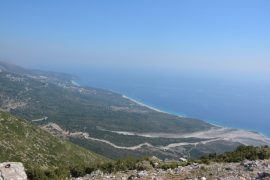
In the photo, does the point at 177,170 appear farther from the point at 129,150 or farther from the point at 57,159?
the point at 129,150

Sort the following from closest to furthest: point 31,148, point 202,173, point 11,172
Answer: point 11,172 → point 202,173 → point 31,148

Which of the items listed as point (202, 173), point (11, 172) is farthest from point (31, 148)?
point (202, 173)

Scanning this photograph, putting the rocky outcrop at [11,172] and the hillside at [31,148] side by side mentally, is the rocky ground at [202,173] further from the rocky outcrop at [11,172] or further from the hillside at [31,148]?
the hillside at [31,148]

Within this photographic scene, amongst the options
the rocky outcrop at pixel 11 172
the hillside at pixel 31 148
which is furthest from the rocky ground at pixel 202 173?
the hillside at pixel 31 148

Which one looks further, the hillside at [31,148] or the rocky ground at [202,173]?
the hillside at [31,148]

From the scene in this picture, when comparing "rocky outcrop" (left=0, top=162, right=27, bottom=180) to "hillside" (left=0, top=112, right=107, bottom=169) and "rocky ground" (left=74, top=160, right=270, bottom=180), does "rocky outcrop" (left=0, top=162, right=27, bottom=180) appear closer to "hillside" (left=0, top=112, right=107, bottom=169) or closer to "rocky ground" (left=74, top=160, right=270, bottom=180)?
"rocky ground" (left=74, top=160, right=270, bottom=180)

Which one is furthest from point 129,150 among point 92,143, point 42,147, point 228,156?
point 228,156

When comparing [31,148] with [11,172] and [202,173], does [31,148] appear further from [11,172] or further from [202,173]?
[202,173]
